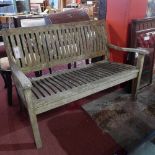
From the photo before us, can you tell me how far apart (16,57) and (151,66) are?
2.01 m

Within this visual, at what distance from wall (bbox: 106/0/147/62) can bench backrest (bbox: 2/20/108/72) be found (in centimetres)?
14

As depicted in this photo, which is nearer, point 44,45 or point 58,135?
point 58,135

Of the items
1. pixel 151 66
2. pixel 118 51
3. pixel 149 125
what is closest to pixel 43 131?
pixel 149 125

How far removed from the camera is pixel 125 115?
226cm

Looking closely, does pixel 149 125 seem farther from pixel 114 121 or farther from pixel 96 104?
pixel 96 104

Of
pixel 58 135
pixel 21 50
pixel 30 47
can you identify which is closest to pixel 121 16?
pixel 30 47

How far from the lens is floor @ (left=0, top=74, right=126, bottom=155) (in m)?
1.78

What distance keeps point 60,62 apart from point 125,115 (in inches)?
40.8

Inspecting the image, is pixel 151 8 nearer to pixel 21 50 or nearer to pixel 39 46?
pixel 39 46

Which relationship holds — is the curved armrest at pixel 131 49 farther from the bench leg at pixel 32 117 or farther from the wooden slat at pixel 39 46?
the bench leg at pixel 32 117

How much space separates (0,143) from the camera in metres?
1.89

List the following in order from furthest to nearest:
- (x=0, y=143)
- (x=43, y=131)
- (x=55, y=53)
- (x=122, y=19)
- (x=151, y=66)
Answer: (x=151, y=66) → (x=122, y=19) → (x=55, y=53) → (x=43, y=131) → (x=0, y=143)

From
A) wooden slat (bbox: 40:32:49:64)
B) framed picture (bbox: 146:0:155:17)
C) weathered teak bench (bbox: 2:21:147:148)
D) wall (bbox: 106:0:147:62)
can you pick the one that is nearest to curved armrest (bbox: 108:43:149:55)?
weathered teak bench (bbox: 2:21:147:148)

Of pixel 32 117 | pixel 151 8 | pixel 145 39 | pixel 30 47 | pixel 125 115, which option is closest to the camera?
pixel 32 117
